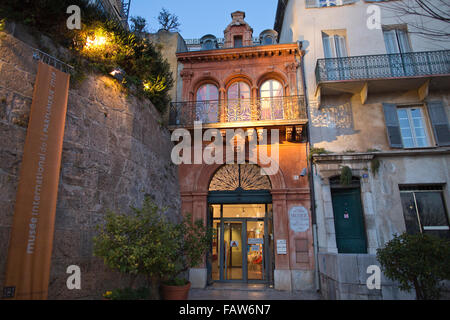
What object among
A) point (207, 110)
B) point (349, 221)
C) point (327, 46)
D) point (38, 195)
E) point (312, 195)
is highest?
point (327, 46)

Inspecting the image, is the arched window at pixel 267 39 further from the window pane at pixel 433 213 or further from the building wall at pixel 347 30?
the window pane at pixel 433 213

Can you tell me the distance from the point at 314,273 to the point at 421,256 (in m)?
3.78

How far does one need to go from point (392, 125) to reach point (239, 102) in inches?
196

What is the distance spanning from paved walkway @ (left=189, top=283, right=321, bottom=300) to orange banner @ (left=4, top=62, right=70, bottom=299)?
4015mm

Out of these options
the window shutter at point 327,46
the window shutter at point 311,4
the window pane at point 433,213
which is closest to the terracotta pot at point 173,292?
the window pane at point 433,213

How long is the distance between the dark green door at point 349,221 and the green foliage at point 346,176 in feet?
1.75

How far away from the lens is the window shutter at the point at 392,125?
27.1 feet

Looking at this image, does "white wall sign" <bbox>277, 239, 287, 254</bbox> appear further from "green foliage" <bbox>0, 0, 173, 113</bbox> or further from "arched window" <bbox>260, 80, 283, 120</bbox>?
"green foliage" <bbox>0, 0, 173, 113</bbox>

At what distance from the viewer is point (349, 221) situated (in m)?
8.11

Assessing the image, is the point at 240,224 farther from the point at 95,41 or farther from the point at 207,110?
the point at 95,41

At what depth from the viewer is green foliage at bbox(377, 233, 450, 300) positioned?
14.2 feet

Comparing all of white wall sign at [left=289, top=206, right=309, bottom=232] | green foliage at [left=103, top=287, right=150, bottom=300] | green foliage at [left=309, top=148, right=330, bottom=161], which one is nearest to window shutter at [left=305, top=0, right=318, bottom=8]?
green foliage at [left=309, top=148, right=330, bottom=161]

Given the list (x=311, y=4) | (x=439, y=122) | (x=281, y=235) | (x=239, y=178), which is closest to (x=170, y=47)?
(x=311, y=4)

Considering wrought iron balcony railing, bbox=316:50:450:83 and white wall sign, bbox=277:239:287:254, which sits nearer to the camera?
white wall sign, bbox=277:239:287:254
